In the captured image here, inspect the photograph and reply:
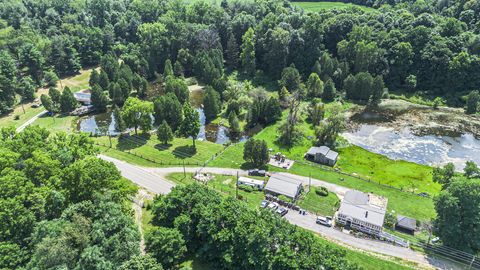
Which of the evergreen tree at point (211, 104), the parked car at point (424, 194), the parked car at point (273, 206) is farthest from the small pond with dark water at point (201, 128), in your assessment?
the parked car at point (424, 194)

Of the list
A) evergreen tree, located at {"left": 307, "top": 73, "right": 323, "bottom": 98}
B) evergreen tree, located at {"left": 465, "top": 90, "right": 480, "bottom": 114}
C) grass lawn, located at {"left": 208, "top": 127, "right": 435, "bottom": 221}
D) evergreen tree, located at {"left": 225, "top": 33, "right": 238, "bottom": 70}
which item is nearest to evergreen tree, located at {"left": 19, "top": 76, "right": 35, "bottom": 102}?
evergreen tree, located at {"left": 225, "top": 33, "right": 238, "bottom": 70}

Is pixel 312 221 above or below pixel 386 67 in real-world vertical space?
below

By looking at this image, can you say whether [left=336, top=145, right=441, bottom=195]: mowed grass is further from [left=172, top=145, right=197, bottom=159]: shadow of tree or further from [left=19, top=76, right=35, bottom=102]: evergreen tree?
[left=19, top=76, right=35, bottom=102]: evergreen tree

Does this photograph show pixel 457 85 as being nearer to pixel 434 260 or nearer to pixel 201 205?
pixel 434 260

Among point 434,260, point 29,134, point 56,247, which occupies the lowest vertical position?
point 434,260

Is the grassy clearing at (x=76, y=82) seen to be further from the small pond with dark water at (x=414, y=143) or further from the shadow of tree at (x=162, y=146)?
the small pond with dark water at (x=414, y=143)

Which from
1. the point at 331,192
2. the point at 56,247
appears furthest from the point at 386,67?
the point at 56,247
